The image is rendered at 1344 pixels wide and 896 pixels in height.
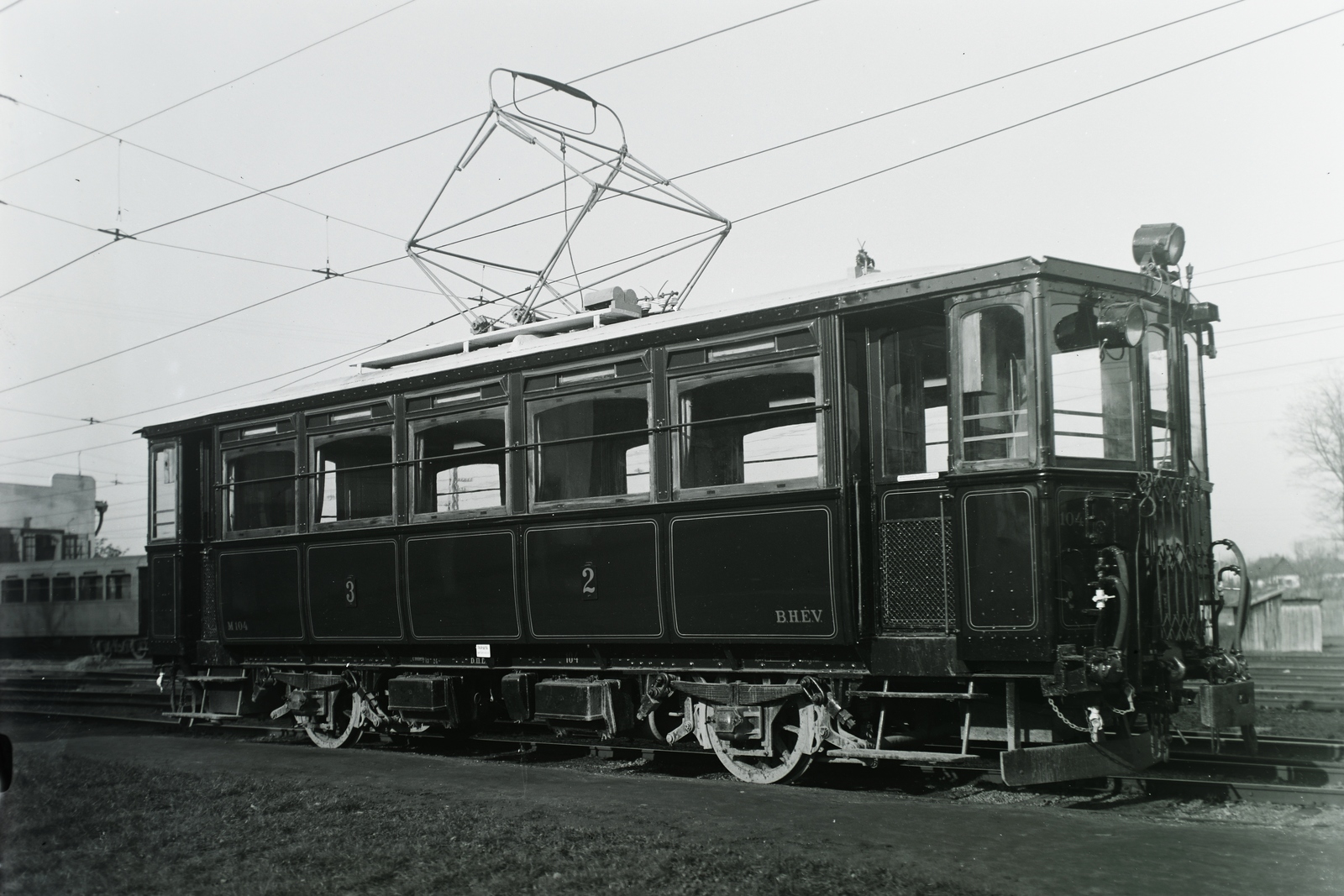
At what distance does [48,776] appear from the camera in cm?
926

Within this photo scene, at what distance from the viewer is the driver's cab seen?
705 centimetres

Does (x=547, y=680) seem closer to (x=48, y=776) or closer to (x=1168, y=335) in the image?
(x=48, y=776)

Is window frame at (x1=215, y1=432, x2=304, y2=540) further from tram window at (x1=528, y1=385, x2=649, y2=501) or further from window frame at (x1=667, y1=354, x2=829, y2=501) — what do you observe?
window frame at (x1=667, y1=354, x2=829, y2=501)

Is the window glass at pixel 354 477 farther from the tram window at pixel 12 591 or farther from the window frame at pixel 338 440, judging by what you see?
the tram window at pixel 12 591

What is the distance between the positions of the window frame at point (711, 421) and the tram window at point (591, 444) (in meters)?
0.28

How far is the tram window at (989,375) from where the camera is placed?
23.8ft

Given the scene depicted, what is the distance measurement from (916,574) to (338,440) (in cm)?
605

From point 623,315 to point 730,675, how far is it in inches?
126

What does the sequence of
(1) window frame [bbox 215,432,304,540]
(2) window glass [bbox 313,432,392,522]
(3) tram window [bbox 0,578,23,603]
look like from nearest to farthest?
1. (2) window glass [bbox 313,432,392,522]
2. (1) window frame [bbox 215,432,304,540]
3. (3) tram window [bbox 0,578,23,603]

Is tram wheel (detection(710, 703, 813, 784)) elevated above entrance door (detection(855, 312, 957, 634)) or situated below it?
below

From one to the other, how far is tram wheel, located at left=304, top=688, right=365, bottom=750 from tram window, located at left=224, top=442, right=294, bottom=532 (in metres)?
1.84

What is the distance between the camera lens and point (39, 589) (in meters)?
32.2

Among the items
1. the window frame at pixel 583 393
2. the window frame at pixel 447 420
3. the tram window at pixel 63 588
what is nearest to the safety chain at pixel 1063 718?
the window frame at pixel 583 393

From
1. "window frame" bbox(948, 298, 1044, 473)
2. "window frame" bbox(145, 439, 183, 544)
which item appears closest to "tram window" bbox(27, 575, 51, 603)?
"window frame" bbox(145, 439, 183, 544)
